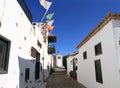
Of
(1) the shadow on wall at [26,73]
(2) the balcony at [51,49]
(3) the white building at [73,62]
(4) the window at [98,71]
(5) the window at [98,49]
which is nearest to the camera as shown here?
(1) the shadow on wall at [26,73]

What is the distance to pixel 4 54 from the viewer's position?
395 centimetres

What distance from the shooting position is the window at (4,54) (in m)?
3.79

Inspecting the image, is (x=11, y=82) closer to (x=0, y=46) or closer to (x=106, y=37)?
(x=0, y=46)

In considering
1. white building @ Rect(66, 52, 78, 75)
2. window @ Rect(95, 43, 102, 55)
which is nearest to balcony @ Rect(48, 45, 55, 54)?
white building @ Rect(66, 52, 78, 75)

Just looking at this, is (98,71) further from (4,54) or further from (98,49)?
(4,54)


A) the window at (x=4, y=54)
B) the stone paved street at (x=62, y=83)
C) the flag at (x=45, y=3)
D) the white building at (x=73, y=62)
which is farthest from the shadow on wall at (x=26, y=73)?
the white building at (x=73, y=62)

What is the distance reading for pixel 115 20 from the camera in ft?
18.4

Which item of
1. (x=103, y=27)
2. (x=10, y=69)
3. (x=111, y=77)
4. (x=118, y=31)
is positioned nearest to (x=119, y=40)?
(x=118, y=31)

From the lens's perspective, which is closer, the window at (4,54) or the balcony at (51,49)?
the window at (4,54)

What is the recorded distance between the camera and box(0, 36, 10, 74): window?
12.4 ft

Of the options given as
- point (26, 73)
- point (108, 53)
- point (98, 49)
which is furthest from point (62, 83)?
point (108, 53)

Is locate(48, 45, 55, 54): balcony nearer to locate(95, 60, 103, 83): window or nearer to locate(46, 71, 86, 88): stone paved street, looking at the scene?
locate(46, 71, 86, 88): stone paved street

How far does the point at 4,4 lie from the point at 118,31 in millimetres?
4841

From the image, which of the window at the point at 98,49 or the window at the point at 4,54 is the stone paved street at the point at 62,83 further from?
the window at the point at 4,54
